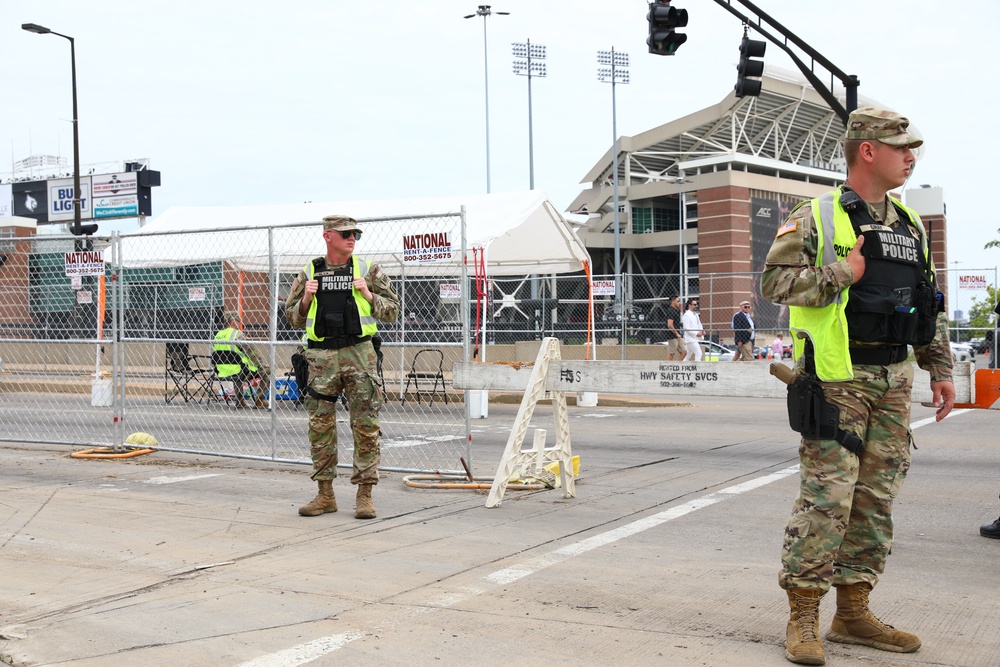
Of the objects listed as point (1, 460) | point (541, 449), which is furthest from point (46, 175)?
point (541, 449)

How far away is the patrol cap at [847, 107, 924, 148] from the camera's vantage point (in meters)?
4.24

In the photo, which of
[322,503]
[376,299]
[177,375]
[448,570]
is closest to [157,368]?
[177,375]

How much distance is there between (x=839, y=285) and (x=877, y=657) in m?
1.57

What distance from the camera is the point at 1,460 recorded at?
1110 cm

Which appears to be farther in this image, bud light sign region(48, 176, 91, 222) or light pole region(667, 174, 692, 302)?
light pole region(667, 174, 692, 302)

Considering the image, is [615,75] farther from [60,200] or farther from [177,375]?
[177,375]

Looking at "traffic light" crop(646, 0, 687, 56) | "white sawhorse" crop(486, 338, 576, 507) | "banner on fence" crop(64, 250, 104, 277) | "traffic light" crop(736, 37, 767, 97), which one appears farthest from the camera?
"traffic light" crop(736, 37, 767, 97)

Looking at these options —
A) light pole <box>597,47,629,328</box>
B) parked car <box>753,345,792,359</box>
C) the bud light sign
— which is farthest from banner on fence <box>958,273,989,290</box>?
the bud light sign

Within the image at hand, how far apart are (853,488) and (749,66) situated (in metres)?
12.6

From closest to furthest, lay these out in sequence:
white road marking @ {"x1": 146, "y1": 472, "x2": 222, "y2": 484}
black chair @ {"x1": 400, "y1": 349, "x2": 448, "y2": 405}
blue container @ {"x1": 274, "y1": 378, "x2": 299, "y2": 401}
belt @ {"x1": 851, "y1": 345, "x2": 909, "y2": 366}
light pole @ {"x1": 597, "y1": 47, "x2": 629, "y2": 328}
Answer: belt @ {"x1": 851, "y1": 345, "x2": 909, "y2": 366} < white road marking @ {"x1": 146, "y1": 472, "x2": 222, "y2": 484} < blue container @ {"x1": 274, "y1": 378, "x2": 299, "y2": 401} < black chair @ {"x1": 400, "y1": 349, "x2": 448, "y2": 405} < light pole @ {"x1": 597, "y1": 47, "x2": 629, "y2": 328}

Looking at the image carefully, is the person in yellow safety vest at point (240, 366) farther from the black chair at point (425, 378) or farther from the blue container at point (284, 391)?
the black chair at point (425, 378)

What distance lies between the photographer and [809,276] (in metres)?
4.14

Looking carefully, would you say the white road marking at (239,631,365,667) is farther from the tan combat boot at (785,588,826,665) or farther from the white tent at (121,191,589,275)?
the white tent at (121,191,589,275)

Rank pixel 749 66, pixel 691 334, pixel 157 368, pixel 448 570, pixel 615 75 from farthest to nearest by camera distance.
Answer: pixel 615 75
pixel 691 334
pixel 749 66
pixel 157 368
pixel 448 570
